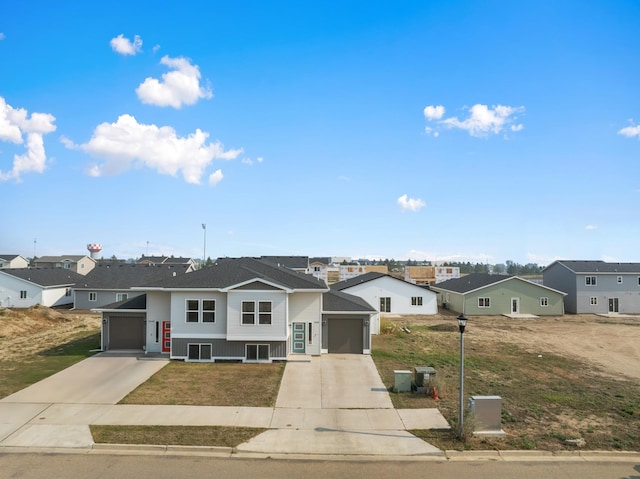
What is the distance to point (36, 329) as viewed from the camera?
3706 centimetres

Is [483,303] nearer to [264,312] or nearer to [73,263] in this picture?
[264,312]

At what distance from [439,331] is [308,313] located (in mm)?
16828

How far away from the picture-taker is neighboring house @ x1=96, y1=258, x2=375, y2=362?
24.7m

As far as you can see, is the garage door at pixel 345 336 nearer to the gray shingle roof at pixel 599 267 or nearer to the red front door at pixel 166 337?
the red front door at pixel 166 337

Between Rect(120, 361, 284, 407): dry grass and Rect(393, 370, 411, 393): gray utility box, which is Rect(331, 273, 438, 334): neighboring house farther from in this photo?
Rect(393, 370, 411, 393): gray utility box

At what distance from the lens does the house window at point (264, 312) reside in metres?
24.7

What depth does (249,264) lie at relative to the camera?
30297 mm

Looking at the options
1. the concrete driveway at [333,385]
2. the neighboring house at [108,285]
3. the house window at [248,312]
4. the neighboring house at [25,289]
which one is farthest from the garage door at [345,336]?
the neighboring house at [25,289]

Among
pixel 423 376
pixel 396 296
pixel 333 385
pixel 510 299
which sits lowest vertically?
pixel 333 385

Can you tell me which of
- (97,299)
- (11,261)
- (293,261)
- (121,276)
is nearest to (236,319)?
(121,276)

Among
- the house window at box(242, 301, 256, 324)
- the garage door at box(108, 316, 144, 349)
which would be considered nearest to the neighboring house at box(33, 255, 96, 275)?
the garage door at box(108, 316, 144, 349)

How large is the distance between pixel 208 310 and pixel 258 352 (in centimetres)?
381

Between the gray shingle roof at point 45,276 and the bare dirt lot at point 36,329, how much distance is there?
9.02 meters

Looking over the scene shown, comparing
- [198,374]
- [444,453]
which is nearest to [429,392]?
[444,453]
